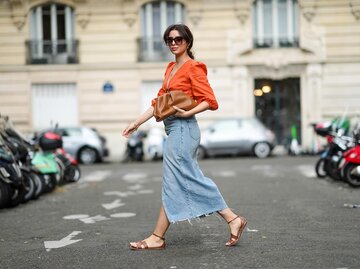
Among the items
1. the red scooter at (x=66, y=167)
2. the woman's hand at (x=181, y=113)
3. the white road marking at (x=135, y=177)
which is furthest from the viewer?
the white road marking at (x=135, y=177)

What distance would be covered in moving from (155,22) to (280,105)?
585 centimetres

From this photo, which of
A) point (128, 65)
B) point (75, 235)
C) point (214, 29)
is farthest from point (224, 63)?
point (75, 235)

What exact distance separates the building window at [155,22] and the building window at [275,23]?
2.92 meters

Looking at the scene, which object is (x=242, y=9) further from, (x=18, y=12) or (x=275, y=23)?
(x=18, y=12)

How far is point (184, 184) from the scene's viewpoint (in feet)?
19.4

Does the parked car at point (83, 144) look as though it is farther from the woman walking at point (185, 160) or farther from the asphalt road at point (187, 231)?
the woman walking at point (185, 160)

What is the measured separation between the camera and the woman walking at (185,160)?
19.4 feet

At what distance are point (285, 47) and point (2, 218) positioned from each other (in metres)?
20.1

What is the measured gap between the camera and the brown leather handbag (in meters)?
5.87

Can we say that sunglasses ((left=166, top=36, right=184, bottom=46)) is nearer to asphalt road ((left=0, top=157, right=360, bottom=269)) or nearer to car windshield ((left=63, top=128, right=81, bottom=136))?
asphalt road ((left=0, top=157, right=360, bottom=269))

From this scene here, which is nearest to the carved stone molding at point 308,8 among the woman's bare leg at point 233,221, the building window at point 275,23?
the building window at point 275,23

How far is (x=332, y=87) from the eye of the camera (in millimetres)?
26906

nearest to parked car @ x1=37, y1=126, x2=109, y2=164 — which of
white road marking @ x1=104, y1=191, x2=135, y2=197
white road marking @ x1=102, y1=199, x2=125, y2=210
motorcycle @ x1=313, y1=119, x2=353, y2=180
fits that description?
motorcycle @ x1=313, y1=119, x2=353, y2=180

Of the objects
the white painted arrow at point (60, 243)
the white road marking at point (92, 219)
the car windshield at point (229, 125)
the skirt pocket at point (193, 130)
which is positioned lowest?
the white road marking at point (92, 219)
